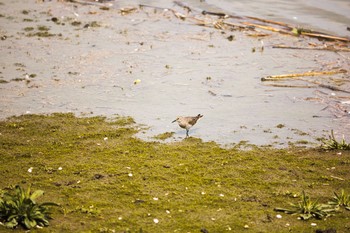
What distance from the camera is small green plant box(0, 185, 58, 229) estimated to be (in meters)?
5.07

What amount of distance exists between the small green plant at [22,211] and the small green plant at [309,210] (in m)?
3.14

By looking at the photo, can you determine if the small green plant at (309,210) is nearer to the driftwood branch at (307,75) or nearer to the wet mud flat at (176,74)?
the wet mud flat at (176,74)

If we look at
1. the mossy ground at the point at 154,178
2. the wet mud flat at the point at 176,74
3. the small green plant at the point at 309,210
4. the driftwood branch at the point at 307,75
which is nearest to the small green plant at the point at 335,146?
the mossy ground at the point at 154,178

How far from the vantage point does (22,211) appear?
5125mm

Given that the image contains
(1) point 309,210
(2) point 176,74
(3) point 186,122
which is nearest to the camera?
(1) point 309,210

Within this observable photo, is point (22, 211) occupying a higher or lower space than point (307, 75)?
lower

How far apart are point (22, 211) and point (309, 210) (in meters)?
3.72

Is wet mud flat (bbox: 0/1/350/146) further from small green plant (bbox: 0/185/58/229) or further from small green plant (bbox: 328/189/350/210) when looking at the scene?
small green plant (bbox: 0/185/58/229)

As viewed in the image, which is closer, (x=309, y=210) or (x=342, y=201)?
(x=309, y=210)

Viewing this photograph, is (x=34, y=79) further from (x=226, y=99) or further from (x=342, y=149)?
(x=342, y=149)

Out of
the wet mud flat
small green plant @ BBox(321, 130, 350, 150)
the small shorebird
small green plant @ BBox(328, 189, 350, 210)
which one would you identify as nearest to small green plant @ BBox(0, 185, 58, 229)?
the wet mud flat

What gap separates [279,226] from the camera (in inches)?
211

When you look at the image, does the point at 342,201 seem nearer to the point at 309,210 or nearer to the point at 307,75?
A: the point at 309,210

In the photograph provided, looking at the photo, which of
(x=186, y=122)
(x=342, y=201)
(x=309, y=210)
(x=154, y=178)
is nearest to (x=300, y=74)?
(x=186, y=122)
